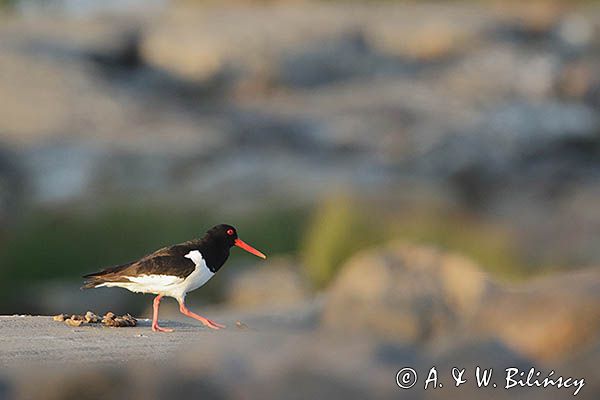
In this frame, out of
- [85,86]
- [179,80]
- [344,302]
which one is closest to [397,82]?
[179,80]

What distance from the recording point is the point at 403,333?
4457 mm

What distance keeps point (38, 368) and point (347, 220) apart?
725cm

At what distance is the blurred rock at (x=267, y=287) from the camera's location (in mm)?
8734

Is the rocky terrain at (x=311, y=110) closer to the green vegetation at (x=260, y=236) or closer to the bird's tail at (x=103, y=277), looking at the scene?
the green vegetation at (x=260, y=236)

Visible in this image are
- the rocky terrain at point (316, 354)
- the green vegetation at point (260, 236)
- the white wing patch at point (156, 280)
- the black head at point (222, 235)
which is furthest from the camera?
the green vegetation at point (260, 236)

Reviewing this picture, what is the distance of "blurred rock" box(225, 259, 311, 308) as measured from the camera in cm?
873

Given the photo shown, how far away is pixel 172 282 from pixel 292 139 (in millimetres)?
8924

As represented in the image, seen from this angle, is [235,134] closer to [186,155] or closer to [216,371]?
[186,155]

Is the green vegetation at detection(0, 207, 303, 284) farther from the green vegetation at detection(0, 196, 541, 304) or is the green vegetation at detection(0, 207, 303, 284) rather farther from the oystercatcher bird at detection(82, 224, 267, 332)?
the oystercatcher bird at detection(82, 224, 267, 332)

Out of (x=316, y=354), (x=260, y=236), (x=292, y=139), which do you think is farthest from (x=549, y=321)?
(x=292, y=139)
